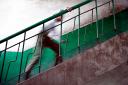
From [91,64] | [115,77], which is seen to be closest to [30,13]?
[91,64]

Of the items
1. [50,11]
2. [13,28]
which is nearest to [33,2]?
[50,11]

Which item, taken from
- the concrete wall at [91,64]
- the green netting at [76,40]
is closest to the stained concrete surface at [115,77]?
the concrete wall at [91,64]

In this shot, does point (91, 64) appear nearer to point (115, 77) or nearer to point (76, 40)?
point (115, 77)

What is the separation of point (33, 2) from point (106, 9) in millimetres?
2271

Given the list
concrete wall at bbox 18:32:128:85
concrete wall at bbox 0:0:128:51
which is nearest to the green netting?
concrete wall at bbox 0:0:128:51

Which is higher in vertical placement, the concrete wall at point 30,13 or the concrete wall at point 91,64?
the concrete wall at point 30,13

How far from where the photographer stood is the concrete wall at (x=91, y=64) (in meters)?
3.06

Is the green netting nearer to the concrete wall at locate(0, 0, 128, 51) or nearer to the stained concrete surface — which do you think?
the concrete wall at locate(0, 0, 128, 51)

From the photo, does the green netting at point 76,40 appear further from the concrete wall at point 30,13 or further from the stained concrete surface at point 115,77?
the stained concrete surface at point 115,77

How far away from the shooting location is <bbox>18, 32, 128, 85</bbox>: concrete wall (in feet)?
10.0

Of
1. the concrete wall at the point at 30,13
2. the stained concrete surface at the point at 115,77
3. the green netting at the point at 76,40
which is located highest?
the concrete wall at the point at 30,13

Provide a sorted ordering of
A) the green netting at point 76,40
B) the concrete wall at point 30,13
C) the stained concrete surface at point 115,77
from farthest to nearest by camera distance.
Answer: the concrete wall at point 30,13
the green netting at point 76,40
the stained concrete surface at point 115,77

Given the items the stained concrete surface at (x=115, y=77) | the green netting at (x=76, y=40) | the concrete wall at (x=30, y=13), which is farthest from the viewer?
the concrete wall at (x=30, y=13)

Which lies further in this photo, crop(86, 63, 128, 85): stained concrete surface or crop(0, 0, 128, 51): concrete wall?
crop(0, 0, 128, 51): concrete wall
